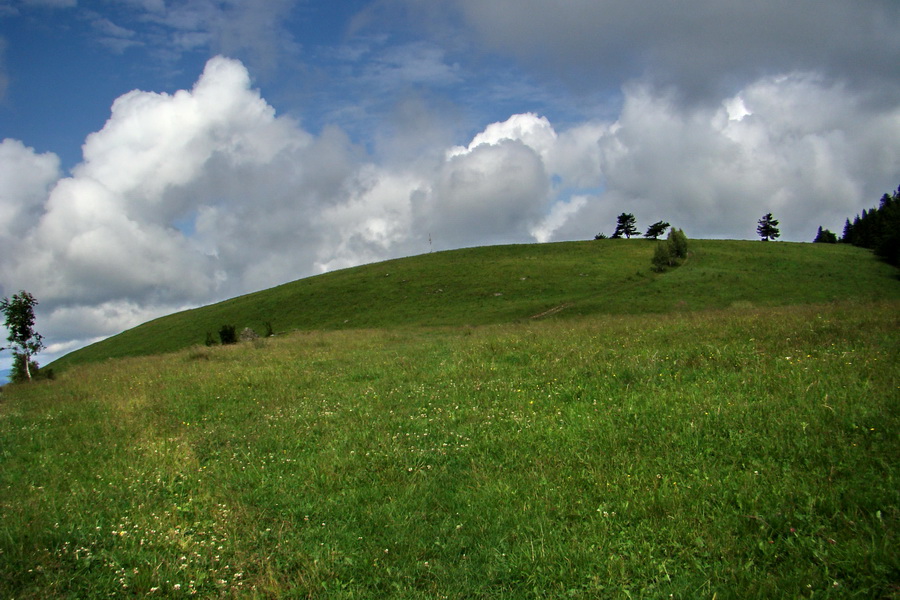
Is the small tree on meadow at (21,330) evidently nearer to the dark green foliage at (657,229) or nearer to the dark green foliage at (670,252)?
the dark green foliage at (670,252)

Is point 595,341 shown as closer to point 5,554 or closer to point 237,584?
point 237,584

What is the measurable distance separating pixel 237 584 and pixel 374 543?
1.62 metres

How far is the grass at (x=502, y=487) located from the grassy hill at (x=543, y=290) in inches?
1520

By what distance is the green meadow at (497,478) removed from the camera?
17.4 ft

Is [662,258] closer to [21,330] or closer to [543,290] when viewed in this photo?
[543,290]

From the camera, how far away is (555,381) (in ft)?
41.8

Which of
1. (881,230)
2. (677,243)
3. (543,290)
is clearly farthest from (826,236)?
(543,290)

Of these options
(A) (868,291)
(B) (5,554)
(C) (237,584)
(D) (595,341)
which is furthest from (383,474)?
(A) (868,291)

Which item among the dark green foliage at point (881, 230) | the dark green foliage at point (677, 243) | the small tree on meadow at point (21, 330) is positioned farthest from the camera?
the dark green foliage at point (677, 243)

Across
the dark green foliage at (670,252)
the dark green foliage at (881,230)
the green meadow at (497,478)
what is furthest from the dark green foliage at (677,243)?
the green meadow at (497,478)

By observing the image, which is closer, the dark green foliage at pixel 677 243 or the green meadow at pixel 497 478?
the green meadow at pixel 497 478

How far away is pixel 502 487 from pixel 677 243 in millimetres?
80911

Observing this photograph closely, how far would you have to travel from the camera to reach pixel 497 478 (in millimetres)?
7578

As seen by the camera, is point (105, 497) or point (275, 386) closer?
point (105, 497)
